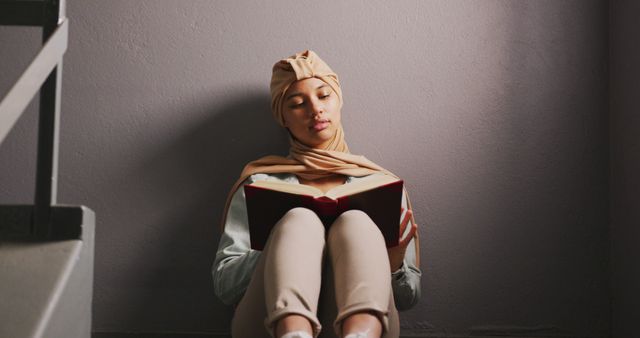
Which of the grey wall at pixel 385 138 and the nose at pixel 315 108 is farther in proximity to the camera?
the grey wall at pixel 385 138

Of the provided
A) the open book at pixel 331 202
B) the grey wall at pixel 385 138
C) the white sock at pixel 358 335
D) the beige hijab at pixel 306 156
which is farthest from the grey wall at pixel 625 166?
the white sock at pixel 358 335

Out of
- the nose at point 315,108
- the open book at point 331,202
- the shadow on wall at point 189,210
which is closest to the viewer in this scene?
the open book at point 331,202

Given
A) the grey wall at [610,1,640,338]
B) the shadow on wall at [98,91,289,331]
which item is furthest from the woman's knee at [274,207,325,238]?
the grey wall at [610,1,640,338]

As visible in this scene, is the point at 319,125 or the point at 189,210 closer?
the point at 319,125

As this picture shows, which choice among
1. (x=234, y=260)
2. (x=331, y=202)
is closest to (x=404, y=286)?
(x=331, y=202)

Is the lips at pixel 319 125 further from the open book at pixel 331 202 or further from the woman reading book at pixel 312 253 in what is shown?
the open book at pixel 331 202

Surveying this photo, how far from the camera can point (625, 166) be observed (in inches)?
89.4

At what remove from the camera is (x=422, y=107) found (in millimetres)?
2414

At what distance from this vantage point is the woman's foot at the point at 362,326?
1334 mm

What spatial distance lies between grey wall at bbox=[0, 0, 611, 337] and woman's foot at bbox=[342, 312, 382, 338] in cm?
102

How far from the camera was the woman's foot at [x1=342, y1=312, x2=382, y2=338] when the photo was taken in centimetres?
133

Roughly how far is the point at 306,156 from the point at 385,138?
357 millimetres

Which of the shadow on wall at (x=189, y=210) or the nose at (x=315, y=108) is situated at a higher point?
the nose at (x=315, y=108)

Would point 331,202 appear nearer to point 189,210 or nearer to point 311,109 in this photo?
point 311,109
